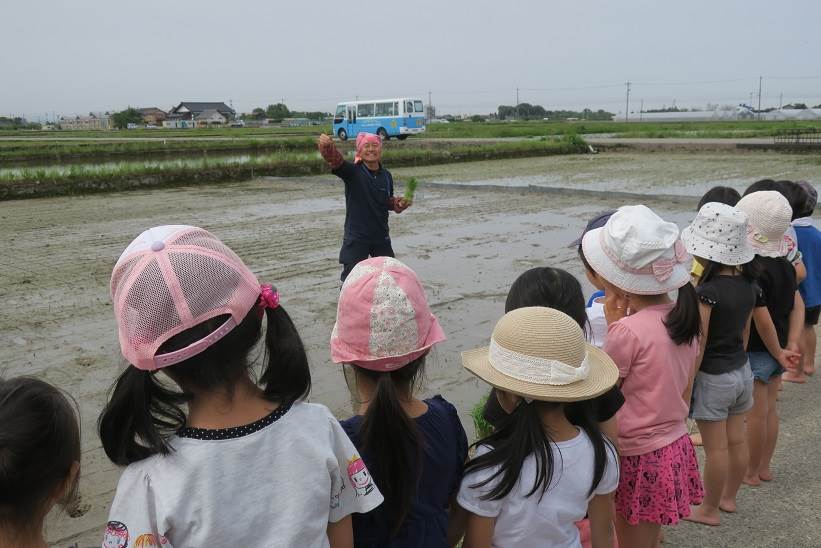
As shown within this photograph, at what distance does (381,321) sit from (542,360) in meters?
0.45

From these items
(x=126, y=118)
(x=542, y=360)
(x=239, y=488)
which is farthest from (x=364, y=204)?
(x=126, y=118)

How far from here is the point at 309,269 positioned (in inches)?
307

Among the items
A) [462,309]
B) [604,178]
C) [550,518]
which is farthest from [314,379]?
[604,178]

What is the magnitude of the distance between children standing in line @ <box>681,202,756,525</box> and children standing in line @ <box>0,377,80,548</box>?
7.26 feet

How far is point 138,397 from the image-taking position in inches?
55.9

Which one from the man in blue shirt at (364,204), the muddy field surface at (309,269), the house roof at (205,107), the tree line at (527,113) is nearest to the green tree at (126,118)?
the house roof at (205,107)

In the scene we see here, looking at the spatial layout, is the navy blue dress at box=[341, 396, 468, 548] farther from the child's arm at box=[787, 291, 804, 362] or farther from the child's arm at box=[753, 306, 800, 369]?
the child's arm at box=[787, 291, 804, 362]

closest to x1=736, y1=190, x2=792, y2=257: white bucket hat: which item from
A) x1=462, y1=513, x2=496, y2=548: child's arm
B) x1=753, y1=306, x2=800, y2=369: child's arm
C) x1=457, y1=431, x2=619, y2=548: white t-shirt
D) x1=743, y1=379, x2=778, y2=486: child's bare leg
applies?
x1=753, y1=306, x2=800, y2=369: child's arm

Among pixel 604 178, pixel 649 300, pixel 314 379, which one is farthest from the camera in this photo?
pixel 604 178

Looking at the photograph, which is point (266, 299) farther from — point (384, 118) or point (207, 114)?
point (207, 114)

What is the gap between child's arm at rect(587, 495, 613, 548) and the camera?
6.44ft

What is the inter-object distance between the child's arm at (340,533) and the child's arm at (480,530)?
1.26 ft

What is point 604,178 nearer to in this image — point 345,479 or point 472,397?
point 472,397

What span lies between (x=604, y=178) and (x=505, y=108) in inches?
3385
